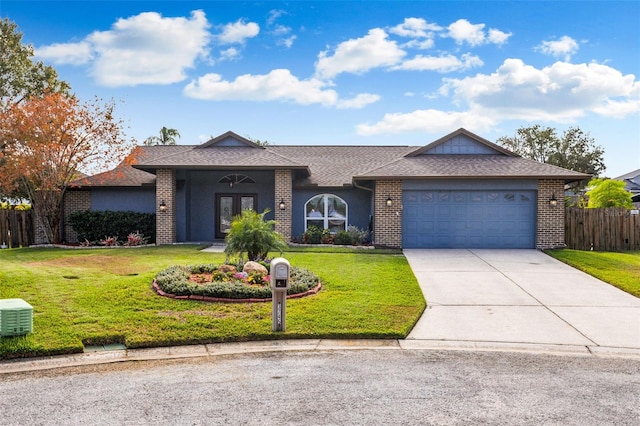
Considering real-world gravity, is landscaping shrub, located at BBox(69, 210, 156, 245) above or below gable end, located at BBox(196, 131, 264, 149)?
below

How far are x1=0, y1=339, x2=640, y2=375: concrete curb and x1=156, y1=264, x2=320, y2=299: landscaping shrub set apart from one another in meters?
2.11

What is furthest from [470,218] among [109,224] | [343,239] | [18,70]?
[18,70]

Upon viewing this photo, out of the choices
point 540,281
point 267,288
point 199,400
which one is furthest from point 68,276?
point 540,281

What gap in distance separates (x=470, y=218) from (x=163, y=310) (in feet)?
40.5

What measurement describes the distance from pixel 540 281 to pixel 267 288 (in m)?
6.51

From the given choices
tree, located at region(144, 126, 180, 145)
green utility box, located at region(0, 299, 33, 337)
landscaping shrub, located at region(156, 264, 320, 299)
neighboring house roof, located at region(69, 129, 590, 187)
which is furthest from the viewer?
tree, located at region(144, 126, 180, 145)

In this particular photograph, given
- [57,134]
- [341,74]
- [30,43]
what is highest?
[30,43]

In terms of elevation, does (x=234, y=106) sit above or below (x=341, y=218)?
above

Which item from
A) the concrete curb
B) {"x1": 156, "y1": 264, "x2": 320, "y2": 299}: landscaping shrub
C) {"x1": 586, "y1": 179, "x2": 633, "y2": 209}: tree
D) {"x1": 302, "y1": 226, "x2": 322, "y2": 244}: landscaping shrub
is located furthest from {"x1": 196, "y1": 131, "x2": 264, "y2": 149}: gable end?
{"x1": 586, "y1": 179, "x2": 633, "y2": 209}: tree

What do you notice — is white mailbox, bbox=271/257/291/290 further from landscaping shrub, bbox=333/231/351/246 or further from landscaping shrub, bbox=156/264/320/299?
landscaping shrub, bbox=333/231/351/246

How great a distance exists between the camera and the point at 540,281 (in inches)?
466

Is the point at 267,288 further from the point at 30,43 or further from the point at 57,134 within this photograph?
the point at 30,43

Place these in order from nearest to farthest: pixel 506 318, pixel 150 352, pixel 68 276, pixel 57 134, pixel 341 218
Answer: pixel 150 352
pixel 506 318
pixel 68 276
pixel 57 134
pixel 341 218

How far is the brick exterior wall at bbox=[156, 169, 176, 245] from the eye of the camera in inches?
741
